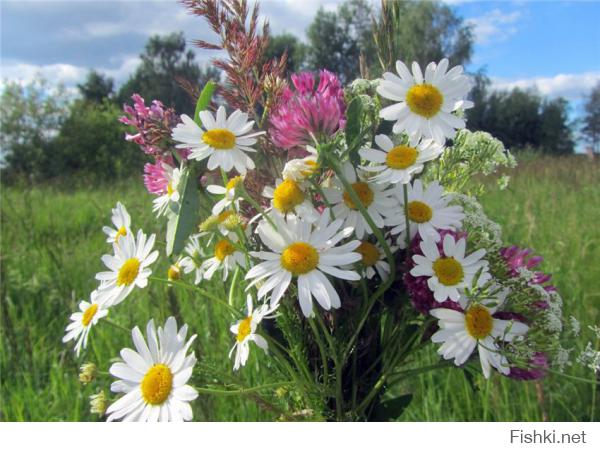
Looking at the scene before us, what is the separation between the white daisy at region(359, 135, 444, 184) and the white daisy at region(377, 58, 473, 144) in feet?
0.03

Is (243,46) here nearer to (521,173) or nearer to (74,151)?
(521,173)

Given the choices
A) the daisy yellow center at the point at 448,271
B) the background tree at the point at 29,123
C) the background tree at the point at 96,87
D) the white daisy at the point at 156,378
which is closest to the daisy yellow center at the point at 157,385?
the white daisy at the point at 156,378

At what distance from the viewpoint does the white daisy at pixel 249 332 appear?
42 centimetres

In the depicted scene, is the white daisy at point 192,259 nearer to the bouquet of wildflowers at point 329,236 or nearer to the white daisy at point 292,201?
the bouquet of wildflowers at point 329,236

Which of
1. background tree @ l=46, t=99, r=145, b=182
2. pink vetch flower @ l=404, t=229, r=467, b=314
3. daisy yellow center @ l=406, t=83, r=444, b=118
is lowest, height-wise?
pink vetch flower @ l=404, t=229, r=467, b=314

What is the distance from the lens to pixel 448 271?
41 cm

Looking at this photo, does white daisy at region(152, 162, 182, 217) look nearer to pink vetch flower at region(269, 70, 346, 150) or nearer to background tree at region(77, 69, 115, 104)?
pink vetch flower at region(269, 70, 346, 150)

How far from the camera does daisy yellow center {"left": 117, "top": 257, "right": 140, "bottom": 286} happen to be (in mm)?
456

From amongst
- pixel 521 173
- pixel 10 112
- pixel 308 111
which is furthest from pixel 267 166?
pixel 10 112

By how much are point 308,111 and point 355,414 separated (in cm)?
27

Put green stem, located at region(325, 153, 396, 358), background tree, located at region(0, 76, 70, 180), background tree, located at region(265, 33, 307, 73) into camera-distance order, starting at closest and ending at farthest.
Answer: green stem, located at region(325, 153, 396, 358) < background tree, located at region(265, 33, 307, 73) < background tree, located at region(0, 76, 70, 180)

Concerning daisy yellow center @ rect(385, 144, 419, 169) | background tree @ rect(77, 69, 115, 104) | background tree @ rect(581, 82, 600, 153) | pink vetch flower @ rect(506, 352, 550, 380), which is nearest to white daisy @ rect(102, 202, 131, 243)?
daisy yellow center @ rect(385, 144, 419, 169)

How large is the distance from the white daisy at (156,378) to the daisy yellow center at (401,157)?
19 centimetres

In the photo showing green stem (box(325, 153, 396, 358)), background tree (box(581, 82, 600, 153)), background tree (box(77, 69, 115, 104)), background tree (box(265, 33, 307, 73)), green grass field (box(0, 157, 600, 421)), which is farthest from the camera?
background tree (box(77, 69, 115, 104))
